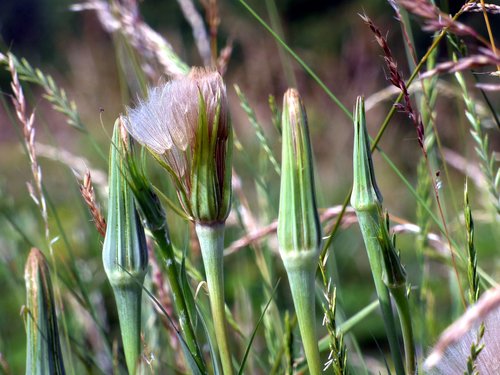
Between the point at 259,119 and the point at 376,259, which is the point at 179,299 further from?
the point at 259,119

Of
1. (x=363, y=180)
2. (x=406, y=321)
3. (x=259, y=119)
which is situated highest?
(x=259, y=119)

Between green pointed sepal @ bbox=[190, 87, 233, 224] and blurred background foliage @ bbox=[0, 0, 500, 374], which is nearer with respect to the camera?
green pointed sepal @ bbox=[190, 87, 233, 224]

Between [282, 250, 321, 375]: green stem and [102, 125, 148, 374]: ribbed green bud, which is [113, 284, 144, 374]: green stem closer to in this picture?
[102, 125, 148, 374]: ribbed green bud

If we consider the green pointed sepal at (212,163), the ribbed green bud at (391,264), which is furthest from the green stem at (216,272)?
the ribbed green bud at (391,264)

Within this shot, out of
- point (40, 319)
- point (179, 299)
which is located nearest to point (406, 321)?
point (179, 299)

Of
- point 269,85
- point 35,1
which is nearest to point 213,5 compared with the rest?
point 269,85

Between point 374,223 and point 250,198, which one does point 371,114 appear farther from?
point 374,223

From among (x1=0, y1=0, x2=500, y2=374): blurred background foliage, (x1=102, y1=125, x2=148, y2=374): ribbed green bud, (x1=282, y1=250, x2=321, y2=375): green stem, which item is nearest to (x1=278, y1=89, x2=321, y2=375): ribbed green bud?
(x1=282, y1=250, x2=321, y2=375): green stem

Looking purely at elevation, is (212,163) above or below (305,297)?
above
